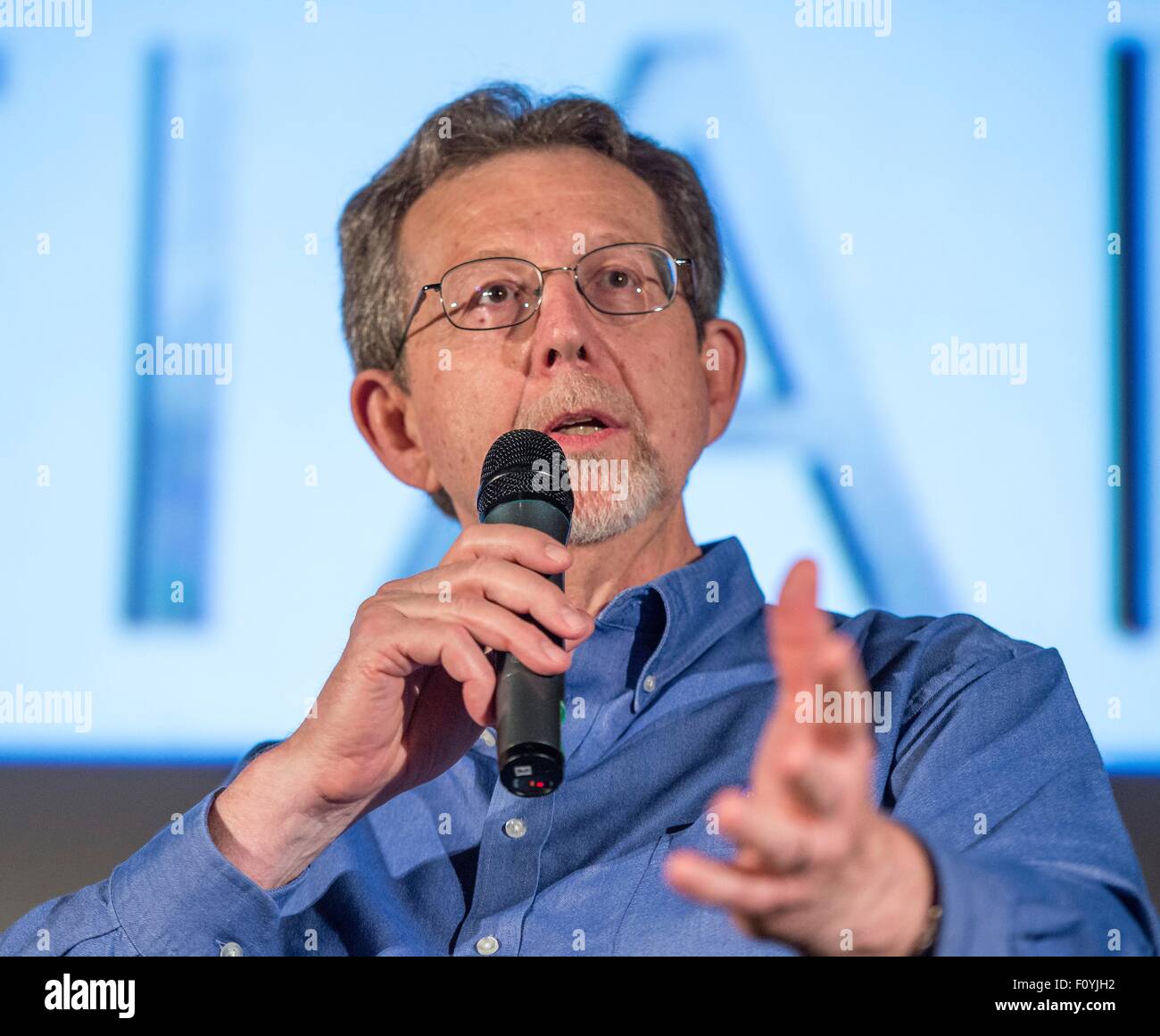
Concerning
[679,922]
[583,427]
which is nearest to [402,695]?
[679,922]

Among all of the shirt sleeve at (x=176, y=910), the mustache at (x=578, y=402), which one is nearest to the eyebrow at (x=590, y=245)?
the mustache at (x=578, y=402)

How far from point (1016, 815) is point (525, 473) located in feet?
2.24

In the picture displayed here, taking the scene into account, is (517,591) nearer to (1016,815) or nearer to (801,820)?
(801,820)

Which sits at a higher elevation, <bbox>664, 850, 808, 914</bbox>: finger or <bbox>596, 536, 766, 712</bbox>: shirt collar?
<bbox>596, 536, 766, 712</bbox>: shirt collar

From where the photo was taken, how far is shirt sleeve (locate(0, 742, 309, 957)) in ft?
5.09

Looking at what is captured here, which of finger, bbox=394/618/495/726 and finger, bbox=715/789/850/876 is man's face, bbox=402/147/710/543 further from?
finger, bbox=715/789/850/876

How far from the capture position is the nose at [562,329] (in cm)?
188

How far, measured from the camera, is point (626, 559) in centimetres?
200

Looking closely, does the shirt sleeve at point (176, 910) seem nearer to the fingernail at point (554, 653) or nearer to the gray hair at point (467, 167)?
the fingernail at point (554, 653)

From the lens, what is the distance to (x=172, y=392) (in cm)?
→ 246

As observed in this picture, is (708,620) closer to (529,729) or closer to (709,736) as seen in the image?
(709,736)

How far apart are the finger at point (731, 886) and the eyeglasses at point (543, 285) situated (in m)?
1.24

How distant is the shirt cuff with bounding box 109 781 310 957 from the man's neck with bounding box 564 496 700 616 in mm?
674

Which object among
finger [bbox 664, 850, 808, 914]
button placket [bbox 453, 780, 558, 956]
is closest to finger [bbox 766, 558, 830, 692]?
finger [bbox 664, 850, 808, 914]
